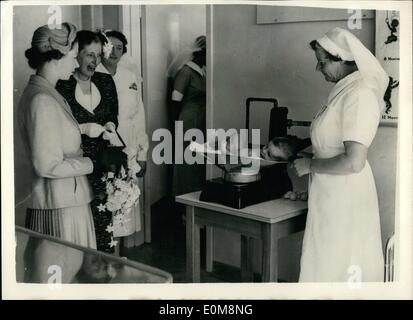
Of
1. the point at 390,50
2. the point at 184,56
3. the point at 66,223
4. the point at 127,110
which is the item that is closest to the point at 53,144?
the point at 66,223

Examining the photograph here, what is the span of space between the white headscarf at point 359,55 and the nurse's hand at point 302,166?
32cm

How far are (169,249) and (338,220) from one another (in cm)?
94

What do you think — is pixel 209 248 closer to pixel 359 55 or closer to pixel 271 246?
pixel 271 246

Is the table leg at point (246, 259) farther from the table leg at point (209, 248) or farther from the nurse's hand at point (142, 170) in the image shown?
the nurse's hand at point (142, 170)

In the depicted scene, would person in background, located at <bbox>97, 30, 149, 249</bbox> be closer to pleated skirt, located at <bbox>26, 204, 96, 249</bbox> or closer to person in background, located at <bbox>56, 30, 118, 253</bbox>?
person in background, located at <bbox>56, 30, 118, 253</bbox>

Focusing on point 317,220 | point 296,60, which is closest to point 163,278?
point 317,220

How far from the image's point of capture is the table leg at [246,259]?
96.8 inches

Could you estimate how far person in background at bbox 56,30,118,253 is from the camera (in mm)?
2113

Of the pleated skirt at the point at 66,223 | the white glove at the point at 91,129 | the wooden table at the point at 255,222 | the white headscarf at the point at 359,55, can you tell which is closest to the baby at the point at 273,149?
the wooden table at the point at 255,222

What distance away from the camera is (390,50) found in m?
1.95

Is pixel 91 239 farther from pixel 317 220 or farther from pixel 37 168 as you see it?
pixel 317 220

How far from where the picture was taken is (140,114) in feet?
7.82

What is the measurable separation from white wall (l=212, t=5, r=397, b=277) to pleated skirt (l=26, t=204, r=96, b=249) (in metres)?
→ 0.73

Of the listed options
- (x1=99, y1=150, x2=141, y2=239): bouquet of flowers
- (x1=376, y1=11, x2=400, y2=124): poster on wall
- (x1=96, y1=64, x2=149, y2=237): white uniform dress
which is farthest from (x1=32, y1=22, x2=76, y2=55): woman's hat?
(x1=376, y1=11, x2=400, y2=124): poster on wall
